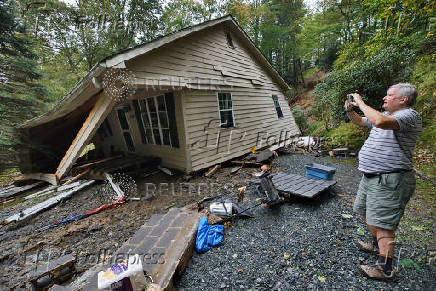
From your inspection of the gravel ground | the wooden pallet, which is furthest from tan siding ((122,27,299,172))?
the gravel ground

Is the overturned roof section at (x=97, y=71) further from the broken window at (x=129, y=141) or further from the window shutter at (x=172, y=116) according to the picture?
the broken window at (x=129, y=141)

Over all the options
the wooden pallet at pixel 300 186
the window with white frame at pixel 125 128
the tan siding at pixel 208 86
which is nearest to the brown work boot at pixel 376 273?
the wooden pallet at pixel 300 186

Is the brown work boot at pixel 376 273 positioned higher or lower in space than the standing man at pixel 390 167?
lower

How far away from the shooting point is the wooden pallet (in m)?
3.44

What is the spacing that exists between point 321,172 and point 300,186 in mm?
985

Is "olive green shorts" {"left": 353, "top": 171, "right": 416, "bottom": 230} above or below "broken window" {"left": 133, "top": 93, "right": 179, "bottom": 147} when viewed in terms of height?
below

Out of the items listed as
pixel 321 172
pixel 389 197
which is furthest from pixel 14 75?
pixel 389 197

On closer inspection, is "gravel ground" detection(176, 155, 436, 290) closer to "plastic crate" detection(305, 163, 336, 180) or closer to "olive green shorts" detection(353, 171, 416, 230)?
"olive green shorts" detection(353, 171, 416, 230)

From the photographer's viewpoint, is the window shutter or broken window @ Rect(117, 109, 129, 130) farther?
broken window @ Rect(117, 109, 129, 130)

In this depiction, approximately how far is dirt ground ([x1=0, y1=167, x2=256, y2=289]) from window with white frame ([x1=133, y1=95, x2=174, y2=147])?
154 cm

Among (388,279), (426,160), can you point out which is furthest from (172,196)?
(426,160)

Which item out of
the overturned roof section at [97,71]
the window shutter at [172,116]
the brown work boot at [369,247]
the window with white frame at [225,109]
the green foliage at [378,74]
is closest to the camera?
the brown work boot at [369,247]

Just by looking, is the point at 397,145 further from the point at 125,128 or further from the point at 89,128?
the point at 125,128

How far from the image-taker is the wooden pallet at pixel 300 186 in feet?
11.3
